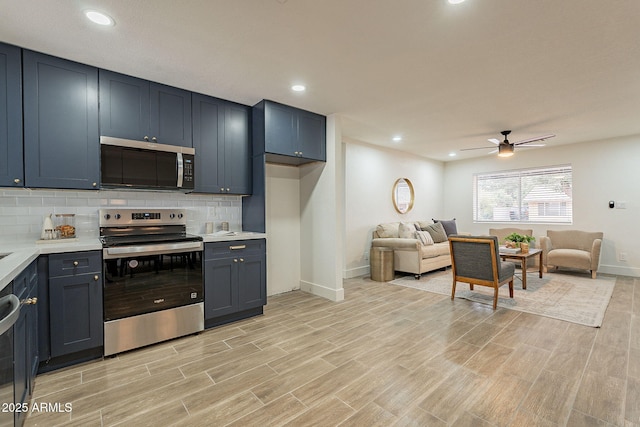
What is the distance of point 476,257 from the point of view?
378 centimetres

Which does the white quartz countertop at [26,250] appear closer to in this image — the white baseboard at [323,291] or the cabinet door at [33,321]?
the cabinet door at [33,321]

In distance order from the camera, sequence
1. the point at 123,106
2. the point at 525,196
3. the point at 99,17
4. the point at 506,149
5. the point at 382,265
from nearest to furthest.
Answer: the point at 99,17
the point at 123,106
the point at 506,149
the point at 382,265
the point at 525,196

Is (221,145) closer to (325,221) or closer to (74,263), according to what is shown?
(325,221)

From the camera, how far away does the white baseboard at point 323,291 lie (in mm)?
4023

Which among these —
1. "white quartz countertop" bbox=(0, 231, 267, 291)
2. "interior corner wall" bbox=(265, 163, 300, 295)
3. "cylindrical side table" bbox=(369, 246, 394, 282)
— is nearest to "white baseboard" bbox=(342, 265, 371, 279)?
"cylindrical side table" bbox=(369, 246, 394, 282)

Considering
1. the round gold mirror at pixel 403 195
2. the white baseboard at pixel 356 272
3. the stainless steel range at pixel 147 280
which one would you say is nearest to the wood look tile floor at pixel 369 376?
the stainless steel range at pixel 147 280

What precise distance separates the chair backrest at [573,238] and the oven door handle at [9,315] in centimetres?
740

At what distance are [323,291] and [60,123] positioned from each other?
3.32 metres

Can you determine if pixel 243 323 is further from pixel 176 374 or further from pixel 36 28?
pixel 36 28

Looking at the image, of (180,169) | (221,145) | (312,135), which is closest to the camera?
(180,169)

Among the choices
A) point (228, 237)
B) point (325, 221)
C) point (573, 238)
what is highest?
point (325, 221)

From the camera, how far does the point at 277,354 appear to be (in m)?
2.57

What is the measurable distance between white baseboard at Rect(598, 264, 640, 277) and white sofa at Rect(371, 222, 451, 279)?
274 cm

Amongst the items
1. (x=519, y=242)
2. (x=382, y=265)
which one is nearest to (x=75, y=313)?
(x=382, y=265)
